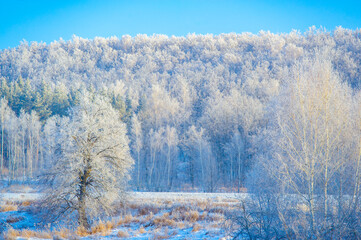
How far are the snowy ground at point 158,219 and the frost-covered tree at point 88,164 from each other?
1434 millimetres

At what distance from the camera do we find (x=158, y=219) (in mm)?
16625

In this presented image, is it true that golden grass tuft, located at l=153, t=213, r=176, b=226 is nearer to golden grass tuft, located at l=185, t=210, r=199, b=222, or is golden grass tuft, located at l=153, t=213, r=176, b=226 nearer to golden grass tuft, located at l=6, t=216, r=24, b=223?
golden grass tuft, located at l=185, t=210, r=199, b=222

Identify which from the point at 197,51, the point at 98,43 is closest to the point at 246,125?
the point at 197,51

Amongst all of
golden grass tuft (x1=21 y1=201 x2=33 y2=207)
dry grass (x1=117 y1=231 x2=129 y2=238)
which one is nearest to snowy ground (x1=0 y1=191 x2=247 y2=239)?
dry grass (x1=117 y1=231 x2=129 y2=238)

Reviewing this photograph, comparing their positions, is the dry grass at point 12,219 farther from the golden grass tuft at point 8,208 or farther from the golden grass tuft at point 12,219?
the golden grass tuft at point 8,208

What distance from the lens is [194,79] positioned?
67562 mm

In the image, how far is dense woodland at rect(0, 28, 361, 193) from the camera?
7719 mm

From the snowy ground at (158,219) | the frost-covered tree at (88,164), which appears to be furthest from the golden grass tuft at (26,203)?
the frost-covered tree at (88,164)

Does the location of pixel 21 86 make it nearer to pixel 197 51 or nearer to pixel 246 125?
pixel 246 125

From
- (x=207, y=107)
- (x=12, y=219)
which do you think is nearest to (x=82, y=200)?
(x=12, y=219)

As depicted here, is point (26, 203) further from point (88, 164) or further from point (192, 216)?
point (192, 216)

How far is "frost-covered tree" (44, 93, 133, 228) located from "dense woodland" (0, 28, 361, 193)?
52.3 inches

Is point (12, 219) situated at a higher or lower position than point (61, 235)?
lower

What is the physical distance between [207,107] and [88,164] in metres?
33.9
